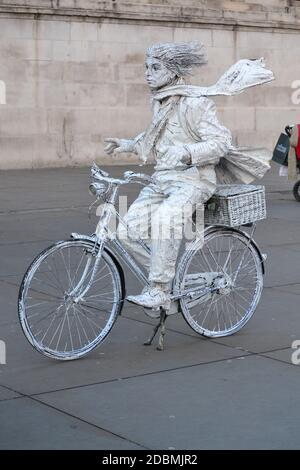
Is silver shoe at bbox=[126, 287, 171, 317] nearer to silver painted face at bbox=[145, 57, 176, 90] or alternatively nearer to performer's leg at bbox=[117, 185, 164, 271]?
performer's leg at bbox=[117, 185, 164, 271]

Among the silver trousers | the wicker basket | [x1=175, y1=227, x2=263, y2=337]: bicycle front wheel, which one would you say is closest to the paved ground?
[x1=175, y1=227, x2=263, y2=337]: bicycle front wheel

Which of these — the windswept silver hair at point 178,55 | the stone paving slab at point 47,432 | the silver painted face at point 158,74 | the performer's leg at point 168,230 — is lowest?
the stone paving slab at point 47,432

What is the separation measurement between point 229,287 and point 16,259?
11.0 feet

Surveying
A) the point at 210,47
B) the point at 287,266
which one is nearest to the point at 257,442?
the point at 287,266

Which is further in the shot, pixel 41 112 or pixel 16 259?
pixel 41 112

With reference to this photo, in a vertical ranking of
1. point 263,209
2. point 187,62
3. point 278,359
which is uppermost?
point 187,62

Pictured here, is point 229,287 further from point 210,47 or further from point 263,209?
point 210,47

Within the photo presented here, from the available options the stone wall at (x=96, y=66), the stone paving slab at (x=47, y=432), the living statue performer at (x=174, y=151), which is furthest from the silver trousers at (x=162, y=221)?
the stone wall at (x=96, y=66)

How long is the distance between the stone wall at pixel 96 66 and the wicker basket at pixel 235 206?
1246cm

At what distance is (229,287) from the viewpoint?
6906 mm

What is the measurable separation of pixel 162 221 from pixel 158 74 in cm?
92

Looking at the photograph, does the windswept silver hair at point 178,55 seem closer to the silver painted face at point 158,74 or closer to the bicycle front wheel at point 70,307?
the silver painted face at point 158,74

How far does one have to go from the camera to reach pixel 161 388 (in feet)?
18.8

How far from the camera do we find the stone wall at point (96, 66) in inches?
747
